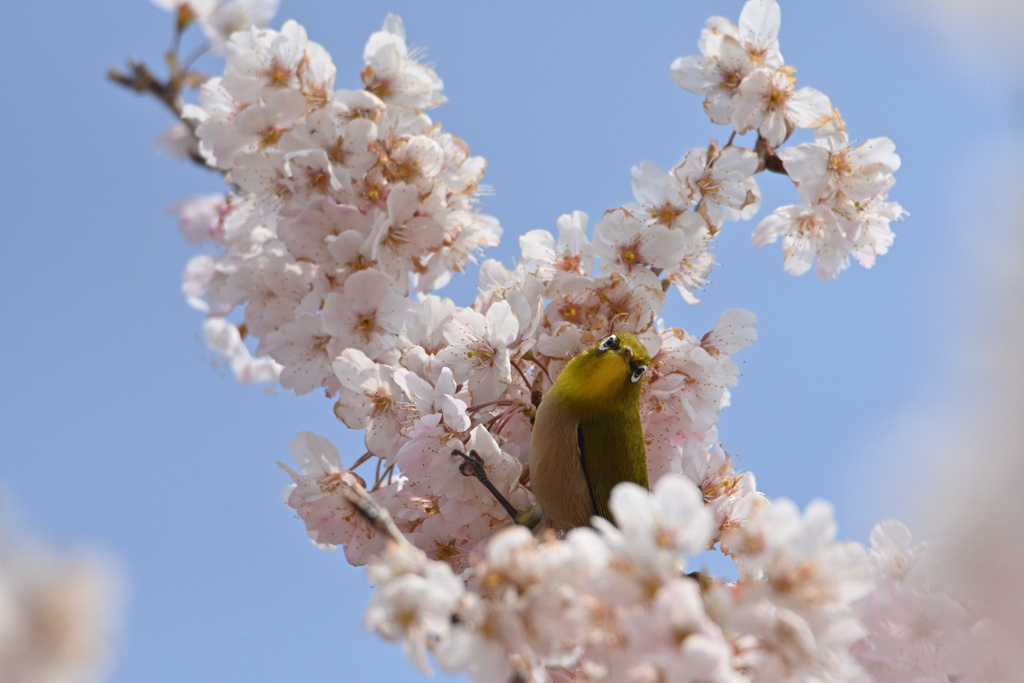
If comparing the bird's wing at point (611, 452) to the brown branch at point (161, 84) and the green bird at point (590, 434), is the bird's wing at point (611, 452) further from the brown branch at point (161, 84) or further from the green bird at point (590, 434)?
the brown branch at point (161, 84)

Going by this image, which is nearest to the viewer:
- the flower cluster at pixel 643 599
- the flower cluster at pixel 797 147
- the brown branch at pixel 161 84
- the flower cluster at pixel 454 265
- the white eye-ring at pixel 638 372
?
the flower cluster at pixel 643 599

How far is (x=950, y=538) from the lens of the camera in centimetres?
116

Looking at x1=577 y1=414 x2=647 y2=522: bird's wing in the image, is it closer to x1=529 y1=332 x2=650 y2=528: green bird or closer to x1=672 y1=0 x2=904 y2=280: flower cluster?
x1=529 y1=332 x2=650 y2=528: green bird

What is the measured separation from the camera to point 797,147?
243 centimetres

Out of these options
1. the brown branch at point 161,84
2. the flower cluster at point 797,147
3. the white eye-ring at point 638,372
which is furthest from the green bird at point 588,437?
the brown branch at point 161,84

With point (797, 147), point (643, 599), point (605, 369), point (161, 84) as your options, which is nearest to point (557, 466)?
point (605, 369)

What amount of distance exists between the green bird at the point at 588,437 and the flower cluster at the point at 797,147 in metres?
0.81

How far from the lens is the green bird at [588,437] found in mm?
2236

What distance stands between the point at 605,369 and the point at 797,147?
3.39 ft

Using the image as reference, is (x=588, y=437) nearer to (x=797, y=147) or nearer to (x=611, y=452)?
(x=611, y=452)

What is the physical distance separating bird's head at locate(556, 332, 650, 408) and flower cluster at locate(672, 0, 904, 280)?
76 cm

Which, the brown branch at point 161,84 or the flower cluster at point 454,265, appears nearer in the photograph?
the flower cluster at point 454,265

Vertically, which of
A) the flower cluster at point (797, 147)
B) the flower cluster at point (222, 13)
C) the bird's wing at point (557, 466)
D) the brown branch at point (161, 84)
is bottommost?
the bird's wing at point (557, 466)

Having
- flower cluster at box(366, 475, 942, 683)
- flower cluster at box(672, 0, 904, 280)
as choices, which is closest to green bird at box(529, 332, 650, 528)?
flower cluster at box(672, 0, 904, 280)
